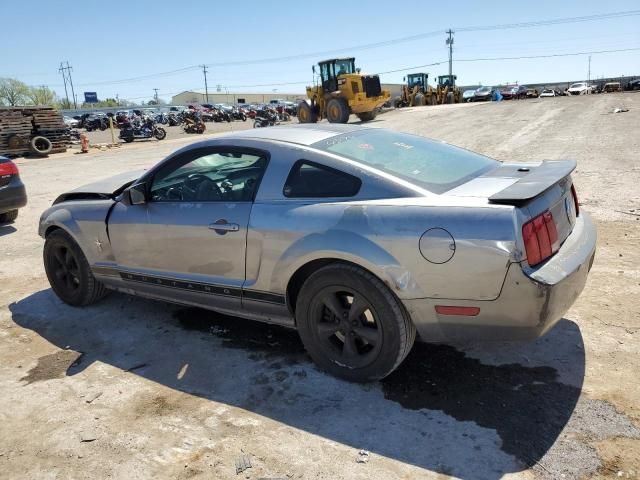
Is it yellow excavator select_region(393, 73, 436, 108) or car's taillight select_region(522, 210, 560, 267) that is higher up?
yellow excavator select_region(393, 73, 436, 108)

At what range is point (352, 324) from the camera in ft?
9.99

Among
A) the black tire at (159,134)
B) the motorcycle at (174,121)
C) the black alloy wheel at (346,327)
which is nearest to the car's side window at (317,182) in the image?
the black alloy wheel at (346,327)

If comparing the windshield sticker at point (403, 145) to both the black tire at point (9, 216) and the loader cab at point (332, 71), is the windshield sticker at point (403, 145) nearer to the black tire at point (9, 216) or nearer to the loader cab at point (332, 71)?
the black tire at point (9, 216)

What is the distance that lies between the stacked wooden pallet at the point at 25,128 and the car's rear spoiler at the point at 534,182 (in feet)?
73.1

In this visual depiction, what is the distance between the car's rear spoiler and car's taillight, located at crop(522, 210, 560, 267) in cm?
13

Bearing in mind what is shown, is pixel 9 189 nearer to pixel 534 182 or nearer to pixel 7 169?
pixel 7 169

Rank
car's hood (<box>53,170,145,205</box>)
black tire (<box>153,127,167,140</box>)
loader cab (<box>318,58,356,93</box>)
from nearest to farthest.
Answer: car's hood (<box>53,170,145,205</box>) → loader cab (<box>318,58,356,93</box>) → black tire (<box>153,127,167,140</box>)

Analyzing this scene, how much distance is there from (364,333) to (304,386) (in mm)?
522

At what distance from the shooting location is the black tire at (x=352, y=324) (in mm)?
2885

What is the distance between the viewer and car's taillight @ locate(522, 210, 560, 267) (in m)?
2.59

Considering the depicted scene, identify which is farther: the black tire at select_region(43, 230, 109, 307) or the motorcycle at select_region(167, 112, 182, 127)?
the motorcycle at select_region(167, 112, 182, 127)

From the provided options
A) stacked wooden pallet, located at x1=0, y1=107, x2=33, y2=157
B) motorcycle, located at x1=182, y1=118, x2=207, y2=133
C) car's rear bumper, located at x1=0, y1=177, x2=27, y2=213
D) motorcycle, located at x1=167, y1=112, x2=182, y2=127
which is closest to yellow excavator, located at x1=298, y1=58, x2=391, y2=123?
motorcycle, located at x1=182, y1=118, x2=207, y2=133

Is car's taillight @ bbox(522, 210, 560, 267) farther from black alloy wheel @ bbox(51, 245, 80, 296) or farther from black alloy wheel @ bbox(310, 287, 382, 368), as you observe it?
black alloy wheel @ bbox(51, 245, 80, 296)

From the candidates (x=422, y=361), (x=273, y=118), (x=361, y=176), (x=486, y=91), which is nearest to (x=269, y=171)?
(x=361, y=176)
